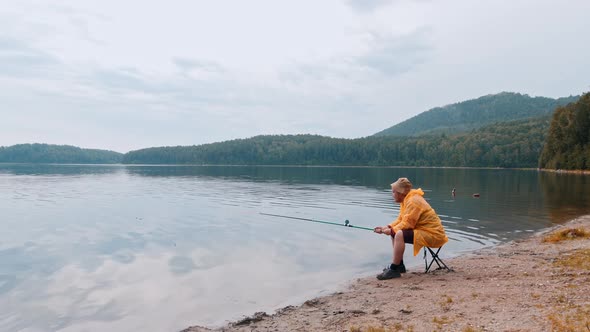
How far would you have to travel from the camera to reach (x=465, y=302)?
794 cm

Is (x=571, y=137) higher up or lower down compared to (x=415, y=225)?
higher up

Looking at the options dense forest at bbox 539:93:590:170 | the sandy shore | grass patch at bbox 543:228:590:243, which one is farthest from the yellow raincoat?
dense forest at bbox 539:93:590:170

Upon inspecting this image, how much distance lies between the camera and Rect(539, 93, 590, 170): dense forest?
9488 centimetres

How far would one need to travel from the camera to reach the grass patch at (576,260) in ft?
32.7

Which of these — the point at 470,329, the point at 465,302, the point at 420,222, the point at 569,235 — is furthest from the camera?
the point at 569,235

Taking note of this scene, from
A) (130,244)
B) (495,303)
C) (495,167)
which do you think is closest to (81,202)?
(130,244)

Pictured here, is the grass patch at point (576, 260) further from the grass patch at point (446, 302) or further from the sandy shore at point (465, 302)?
the grass patch at point (446, 302)

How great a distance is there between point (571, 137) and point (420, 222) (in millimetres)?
109467

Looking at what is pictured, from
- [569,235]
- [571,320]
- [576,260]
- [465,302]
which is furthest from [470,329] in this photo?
[569,235]

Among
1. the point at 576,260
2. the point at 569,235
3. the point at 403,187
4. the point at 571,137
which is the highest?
the point at 571,137

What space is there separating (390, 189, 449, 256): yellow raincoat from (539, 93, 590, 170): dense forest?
325ft

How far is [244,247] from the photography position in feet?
57.3

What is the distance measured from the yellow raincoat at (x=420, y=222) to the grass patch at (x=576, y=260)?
3.11 m

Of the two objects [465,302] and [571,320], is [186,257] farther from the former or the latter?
[571,320]
